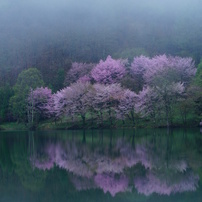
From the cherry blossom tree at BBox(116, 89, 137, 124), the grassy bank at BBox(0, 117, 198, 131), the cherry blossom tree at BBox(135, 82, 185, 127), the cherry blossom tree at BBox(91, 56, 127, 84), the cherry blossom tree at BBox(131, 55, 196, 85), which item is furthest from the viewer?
the cherry blossom tree at BBox(91, 56, 127, 84)

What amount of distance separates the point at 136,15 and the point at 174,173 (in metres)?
107

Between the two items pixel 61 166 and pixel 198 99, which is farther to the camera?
pixel 198 99

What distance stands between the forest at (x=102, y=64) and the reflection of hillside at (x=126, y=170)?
28.1m

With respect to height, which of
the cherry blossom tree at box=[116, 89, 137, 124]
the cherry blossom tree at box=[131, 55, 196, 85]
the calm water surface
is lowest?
the calm water surface

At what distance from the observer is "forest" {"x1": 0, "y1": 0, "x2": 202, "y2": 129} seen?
48719 mm

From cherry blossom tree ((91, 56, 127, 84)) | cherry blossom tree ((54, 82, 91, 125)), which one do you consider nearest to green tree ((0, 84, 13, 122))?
cherry blossom tree ((54, 82, 91, 125))

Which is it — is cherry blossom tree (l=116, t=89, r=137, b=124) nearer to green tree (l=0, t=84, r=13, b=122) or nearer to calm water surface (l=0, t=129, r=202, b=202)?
green tree (l=0, t=84, r=13, b=122)

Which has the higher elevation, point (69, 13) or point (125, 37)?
point (69, 13)

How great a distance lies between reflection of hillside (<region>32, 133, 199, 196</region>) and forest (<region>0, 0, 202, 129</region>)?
28054 mm

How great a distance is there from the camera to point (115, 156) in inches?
750

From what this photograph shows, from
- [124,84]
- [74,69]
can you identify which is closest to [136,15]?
[74,69]

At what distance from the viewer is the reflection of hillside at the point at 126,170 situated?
39.6 ft

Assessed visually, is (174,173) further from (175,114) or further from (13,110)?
(13,110)

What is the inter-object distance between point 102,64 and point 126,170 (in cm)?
4783
